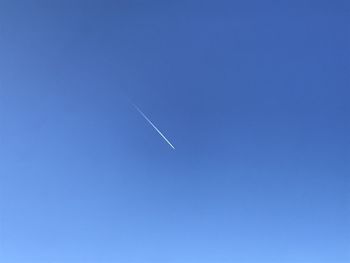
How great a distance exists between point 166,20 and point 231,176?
0.65 meters

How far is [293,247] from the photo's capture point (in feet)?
4.45

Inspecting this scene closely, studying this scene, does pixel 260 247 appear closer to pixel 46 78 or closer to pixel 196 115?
pixel 196 115

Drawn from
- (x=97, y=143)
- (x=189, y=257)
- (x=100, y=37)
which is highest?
(x=100, y=37)

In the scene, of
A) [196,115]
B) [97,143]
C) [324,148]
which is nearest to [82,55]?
[97,143]

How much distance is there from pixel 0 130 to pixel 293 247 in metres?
1.19

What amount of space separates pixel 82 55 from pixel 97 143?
0.34m

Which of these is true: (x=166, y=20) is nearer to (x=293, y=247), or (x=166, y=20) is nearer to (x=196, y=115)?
(x=196, y=115)

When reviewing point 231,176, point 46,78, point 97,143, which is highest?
point 46,78

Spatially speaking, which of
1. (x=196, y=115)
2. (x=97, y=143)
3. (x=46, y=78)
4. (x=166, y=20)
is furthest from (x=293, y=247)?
(x=46, y=78)

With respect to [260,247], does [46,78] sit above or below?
above

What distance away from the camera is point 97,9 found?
1395 millimetres

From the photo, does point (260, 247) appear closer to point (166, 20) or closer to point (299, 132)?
point (299, 132)

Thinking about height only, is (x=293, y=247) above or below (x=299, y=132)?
below

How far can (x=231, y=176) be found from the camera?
1363mm
